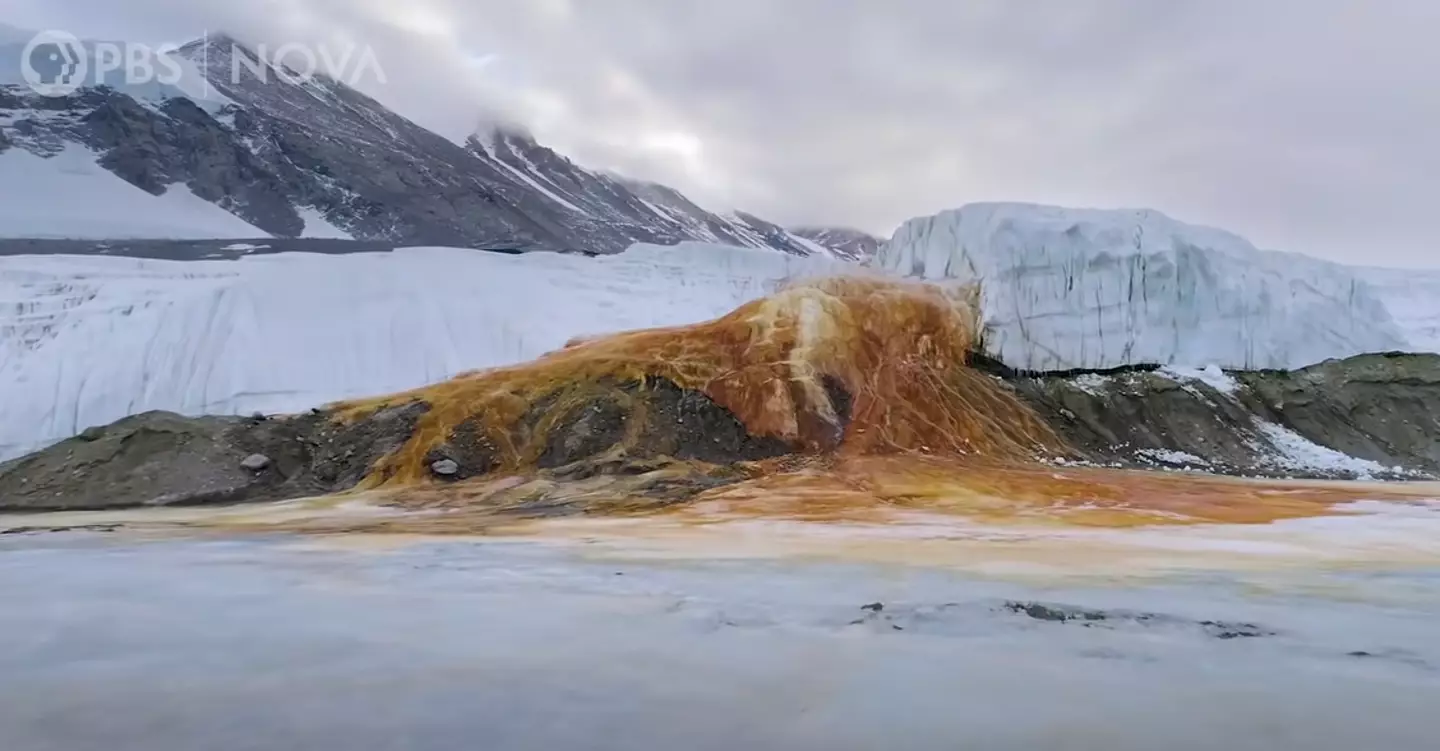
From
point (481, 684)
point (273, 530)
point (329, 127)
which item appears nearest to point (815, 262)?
point (273, 530)

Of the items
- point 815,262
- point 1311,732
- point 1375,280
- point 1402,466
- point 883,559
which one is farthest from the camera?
point 1375,280

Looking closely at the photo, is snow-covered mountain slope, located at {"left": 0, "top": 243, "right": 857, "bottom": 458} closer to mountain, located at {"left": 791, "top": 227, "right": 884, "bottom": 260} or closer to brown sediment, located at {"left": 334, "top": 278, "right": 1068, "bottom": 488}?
brown sediment, located at {"left": 334, "top": 278, "right": 1068, "bottom": 488}

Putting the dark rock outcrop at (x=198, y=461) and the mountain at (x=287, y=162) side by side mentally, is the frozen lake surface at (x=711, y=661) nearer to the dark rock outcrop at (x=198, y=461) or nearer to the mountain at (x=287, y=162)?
the dark rock outcrop at (x=198, y=461)

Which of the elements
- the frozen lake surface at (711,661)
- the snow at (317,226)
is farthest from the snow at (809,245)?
the frozen lake surface at (711,661)

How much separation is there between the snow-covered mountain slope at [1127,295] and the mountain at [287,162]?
37267 mm

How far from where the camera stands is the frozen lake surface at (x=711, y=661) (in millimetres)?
3570

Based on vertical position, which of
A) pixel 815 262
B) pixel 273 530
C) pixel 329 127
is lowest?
pixel 273 530

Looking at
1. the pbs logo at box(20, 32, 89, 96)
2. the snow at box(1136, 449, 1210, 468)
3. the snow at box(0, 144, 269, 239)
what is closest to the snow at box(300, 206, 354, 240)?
the snow at box(0, 144, 269, 239)

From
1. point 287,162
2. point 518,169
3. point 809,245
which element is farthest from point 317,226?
point 809,245

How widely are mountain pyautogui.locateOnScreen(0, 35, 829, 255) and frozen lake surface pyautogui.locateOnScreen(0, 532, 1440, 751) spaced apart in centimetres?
5013

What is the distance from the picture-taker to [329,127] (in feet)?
339

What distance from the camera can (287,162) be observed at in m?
86.8

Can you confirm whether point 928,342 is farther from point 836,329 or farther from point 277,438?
point 277,438

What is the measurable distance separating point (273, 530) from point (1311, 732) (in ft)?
34.9
